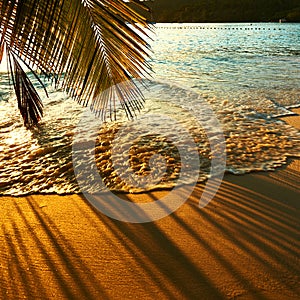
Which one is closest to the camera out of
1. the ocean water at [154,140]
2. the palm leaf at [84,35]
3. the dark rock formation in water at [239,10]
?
the palm leaf at [84,35]

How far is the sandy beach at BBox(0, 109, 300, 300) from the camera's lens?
6.92 ft

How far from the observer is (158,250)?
2.49 m

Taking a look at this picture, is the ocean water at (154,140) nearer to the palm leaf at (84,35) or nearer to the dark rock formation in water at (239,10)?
the palm leaf at (84,35)

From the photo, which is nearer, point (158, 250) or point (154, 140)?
point (158, 250)

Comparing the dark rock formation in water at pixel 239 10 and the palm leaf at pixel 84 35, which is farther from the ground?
the dark rock formation in water at pixel 239 10

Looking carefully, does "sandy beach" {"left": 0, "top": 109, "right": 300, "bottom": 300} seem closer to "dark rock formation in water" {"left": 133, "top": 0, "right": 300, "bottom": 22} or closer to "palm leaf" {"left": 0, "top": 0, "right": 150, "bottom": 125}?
"palm leaf" {"left": 0, "top": 0, "right": 150, "bottom": 125}

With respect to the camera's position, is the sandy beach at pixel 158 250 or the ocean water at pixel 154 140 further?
the ocean water at pixel 154 140

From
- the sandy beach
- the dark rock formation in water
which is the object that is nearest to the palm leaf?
the sandy beach

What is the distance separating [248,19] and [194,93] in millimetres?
110305

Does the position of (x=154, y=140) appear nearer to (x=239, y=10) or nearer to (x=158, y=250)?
(x=158, y=250)

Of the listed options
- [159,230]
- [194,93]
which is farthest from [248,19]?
[159,230]

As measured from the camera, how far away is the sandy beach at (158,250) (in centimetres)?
211

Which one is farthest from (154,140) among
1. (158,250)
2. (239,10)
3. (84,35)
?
(239,10)

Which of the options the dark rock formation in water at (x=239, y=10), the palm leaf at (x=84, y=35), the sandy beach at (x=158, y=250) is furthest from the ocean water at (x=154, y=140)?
the dark rock formation in water at (x=239, y=10)
